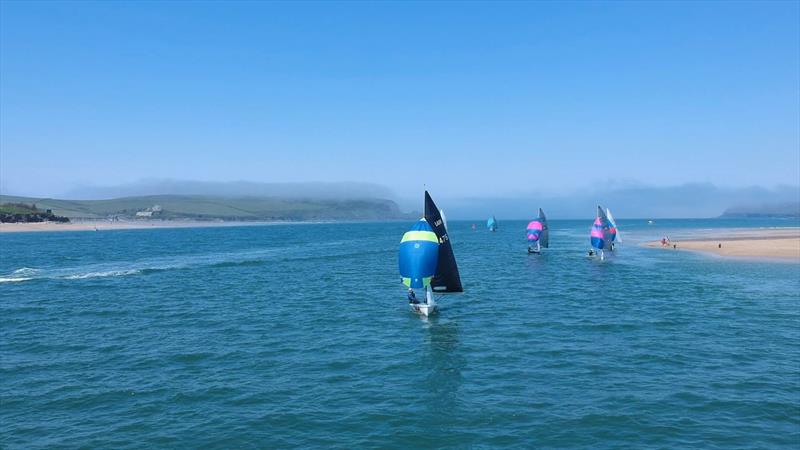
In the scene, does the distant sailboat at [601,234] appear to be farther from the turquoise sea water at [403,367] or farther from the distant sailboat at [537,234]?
the turquoise sea water at [403,367]

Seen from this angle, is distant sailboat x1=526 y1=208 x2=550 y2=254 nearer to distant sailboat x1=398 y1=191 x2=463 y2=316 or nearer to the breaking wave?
the breaking wave

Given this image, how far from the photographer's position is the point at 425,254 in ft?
130

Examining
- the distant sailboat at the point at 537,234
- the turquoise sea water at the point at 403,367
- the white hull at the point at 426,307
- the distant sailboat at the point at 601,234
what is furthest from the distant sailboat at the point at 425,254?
the distant sailboat at the point at 537,234

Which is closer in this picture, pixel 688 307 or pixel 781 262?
pixel 688 307

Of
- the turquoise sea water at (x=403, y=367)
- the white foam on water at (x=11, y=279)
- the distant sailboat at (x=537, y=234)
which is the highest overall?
the distant sailboat at (x=537, y=234)

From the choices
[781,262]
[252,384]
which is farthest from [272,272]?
[781,262]

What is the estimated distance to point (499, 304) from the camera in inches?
1750

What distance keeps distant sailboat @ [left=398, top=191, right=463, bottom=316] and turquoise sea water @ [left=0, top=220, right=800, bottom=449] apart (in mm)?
2488

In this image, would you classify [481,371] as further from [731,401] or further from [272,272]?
[272,272]

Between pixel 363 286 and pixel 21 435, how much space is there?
3975cm

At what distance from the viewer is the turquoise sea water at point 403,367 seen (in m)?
19.0

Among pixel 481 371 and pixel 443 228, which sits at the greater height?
pixel 443 228

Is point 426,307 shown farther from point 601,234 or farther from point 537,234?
point 537,234

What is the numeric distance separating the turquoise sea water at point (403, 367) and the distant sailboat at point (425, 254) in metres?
2.49
